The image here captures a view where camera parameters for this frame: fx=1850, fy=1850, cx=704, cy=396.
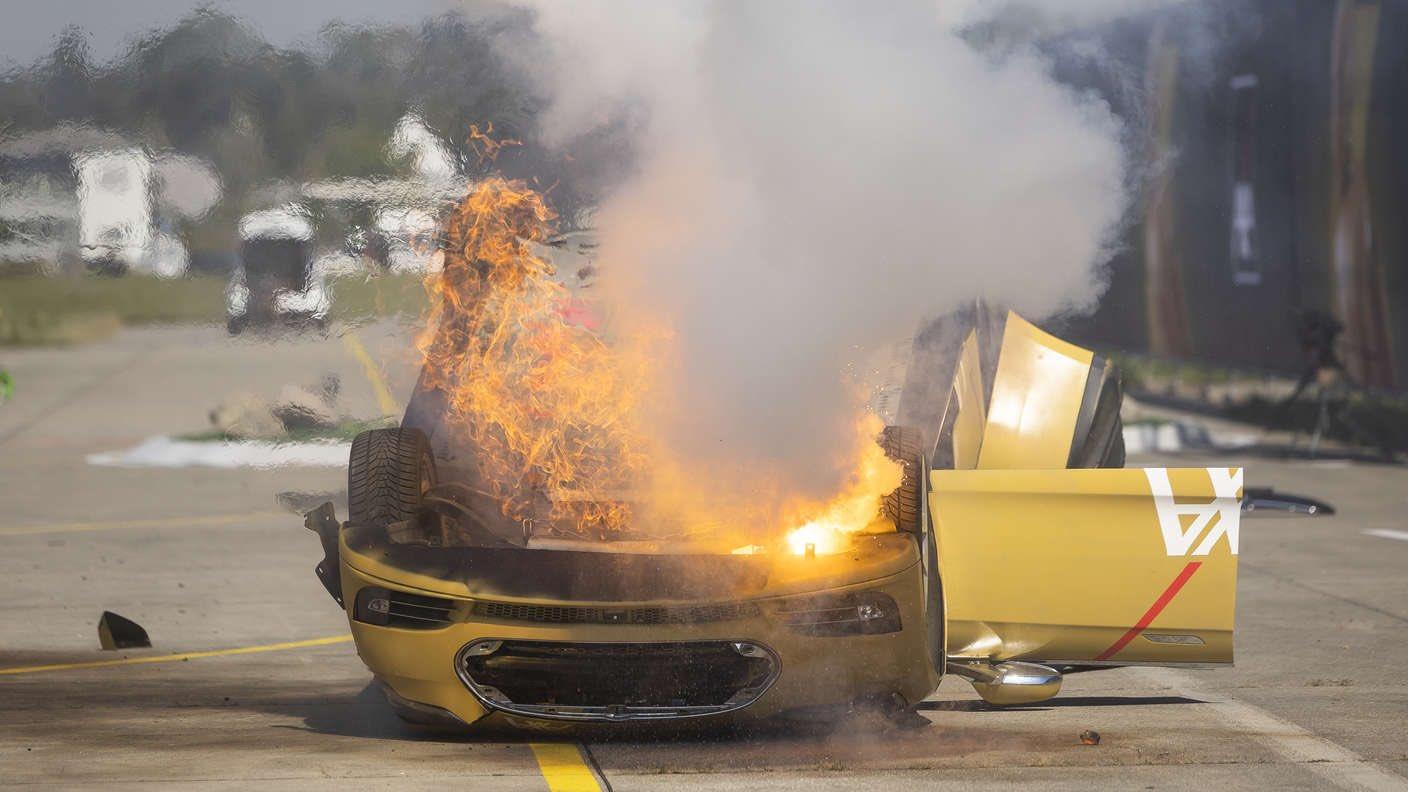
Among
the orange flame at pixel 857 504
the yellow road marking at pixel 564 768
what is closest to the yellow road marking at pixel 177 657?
the yellow road marking at pixel 564 768

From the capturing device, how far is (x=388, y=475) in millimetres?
7176

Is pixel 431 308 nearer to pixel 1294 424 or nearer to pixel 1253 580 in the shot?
pixel 1253 580

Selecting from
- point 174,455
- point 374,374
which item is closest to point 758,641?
point 374,374

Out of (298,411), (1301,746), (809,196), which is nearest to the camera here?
(1301,746)

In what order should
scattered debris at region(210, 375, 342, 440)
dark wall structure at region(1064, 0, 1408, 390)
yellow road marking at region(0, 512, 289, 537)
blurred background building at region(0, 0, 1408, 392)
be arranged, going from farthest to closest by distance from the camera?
1. dark wall structure at region(1064, 0, 1408, 390)
2. yellow road marking at region(0, 512, 289, 537)
3. scattered debris at region(210, 375, 342, 440)
4. blurred background building at region(0, 0, 1408, 392)

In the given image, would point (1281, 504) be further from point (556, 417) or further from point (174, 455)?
point (174, 455)

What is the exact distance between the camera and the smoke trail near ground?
691 centimetres

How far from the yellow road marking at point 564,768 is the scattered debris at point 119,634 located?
309 centimetres

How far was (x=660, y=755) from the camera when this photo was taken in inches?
243

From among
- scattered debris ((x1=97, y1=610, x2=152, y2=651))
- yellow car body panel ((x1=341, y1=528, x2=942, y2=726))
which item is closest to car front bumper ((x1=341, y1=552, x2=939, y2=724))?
yellow car body panel ((x1=341, y1=528, x2=942, y2=726))

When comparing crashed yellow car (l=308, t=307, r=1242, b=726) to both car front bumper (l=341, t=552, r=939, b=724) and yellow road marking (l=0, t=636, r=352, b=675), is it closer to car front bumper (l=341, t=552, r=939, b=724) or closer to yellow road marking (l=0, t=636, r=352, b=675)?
car front bumper (l=341, t=552, r=939, b=724)

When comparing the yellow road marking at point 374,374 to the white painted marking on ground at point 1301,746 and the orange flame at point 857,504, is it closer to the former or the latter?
the orange flame at point 857,504

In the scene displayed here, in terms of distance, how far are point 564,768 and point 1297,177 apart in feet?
58.4

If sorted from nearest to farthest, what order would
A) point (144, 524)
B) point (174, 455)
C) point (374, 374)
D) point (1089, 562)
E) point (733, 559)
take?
1. point (733, 559)
2. point (1089, 562)
3. point (374, 374)
4. point (144, 524)
5. point (174, 455)
